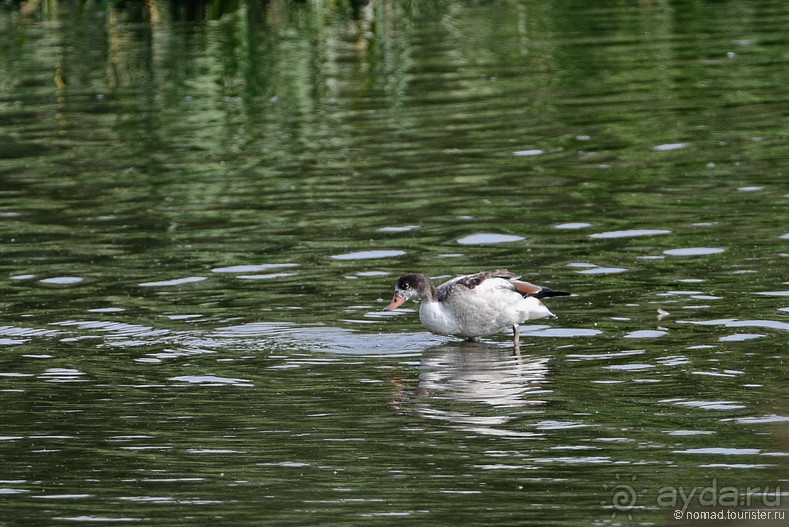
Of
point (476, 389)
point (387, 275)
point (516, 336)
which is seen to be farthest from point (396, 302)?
point (476, 389)

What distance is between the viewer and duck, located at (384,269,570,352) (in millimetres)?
11828

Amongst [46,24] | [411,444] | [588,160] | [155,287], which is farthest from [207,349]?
[46,24]

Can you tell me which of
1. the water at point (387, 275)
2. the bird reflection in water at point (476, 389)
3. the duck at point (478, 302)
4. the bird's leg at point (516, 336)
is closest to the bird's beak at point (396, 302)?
the duck at point (478, 302)

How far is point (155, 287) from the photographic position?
13.8 m

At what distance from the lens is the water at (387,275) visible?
8.24 m

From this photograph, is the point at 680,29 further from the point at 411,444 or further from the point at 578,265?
the point at 411,444

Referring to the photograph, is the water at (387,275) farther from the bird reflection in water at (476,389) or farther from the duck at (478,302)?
the duck at (478,302)

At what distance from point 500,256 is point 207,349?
3519 millimetres

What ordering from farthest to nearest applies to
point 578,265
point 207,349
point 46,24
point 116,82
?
point 46,24 < point 116,82 < point 578,265 < point 207,349

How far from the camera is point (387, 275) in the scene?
13.7 metres

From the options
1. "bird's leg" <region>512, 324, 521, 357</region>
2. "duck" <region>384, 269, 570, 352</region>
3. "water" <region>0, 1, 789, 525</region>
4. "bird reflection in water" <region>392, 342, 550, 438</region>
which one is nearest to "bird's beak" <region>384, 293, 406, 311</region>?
"duck" <region>384, 269, 570, 352</region>

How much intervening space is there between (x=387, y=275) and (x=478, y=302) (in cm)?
196

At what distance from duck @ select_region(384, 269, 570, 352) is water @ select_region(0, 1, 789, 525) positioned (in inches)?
8.5

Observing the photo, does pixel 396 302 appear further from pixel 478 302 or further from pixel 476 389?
pixel 476 389
